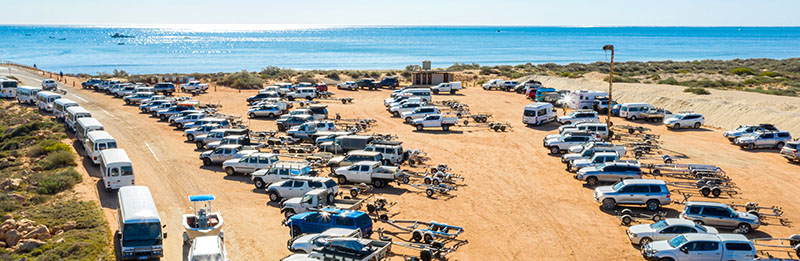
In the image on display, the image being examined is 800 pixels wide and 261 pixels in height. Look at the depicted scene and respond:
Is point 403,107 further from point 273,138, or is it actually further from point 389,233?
point 389,233

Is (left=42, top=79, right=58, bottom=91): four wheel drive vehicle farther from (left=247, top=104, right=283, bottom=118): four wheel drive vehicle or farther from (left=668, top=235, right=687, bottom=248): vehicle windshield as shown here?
(left=668, top=235, right=687, bottom=248): vehicle windshield

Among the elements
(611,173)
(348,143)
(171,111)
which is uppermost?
(171,111)

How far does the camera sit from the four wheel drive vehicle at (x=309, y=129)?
39.3 meters

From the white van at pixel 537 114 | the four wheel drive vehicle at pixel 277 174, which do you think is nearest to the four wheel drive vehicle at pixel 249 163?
the four wheel drive vehicle at pixel 277 174

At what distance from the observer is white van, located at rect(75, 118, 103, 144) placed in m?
35.4

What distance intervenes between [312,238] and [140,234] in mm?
4946

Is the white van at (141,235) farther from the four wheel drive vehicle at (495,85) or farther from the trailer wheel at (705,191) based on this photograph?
the four wheel drive vehicle at (495,85)

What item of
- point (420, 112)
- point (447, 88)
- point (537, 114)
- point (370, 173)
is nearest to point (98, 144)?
point (370, 173)

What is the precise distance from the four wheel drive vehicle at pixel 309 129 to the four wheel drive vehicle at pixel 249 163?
8657mm

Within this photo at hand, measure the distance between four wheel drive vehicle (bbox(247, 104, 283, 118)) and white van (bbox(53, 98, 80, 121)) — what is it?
12.8 meters

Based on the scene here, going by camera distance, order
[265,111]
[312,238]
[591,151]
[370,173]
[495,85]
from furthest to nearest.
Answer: [495,85] → [265,111] → [591,151] → [370,173] → [312,238]

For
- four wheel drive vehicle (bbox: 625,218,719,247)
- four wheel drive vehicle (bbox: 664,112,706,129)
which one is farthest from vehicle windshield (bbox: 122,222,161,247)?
four wheel drive vehicle (bbox: 664,112,706,129)

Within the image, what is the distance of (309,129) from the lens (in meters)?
39.4

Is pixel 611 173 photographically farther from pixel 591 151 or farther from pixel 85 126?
→ pixel 85 126
